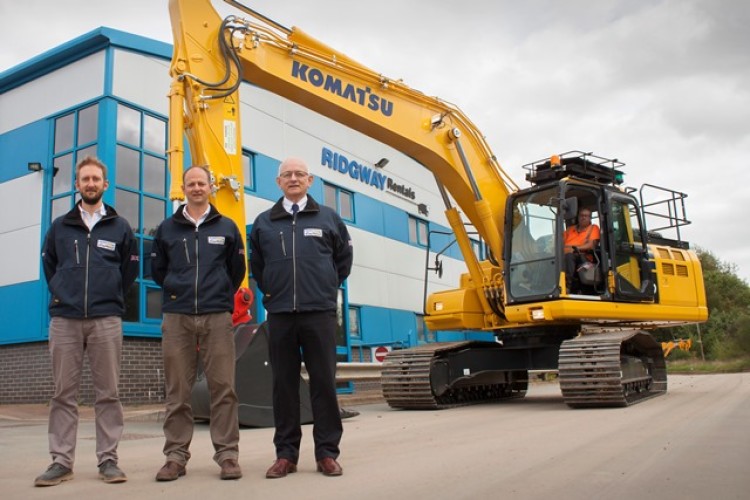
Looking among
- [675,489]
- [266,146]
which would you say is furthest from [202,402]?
[266,146]

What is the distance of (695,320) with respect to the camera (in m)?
10.8

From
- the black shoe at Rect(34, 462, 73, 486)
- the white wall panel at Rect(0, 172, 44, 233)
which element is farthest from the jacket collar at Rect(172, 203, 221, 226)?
the white wall panel at Rect(0, 172, 44, 233)

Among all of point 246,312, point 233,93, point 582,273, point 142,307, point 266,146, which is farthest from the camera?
point 266,146

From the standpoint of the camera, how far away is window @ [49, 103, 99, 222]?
12.5 m

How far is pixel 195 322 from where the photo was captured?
159 inches

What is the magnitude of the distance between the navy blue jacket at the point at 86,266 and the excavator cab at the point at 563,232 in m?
6.22

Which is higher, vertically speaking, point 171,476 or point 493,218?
point 493,218

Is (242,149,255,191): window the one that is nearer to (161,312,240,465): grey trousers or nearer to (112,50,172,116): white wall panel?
(112,50,172,116): white wall panel

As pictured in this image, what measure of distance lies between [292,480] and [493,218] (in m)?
7.11

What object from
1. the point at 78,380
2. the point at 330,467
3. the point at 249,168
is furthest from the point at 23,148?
the point at 330,467

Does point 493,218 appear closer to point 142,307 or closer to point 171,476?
point 142,307

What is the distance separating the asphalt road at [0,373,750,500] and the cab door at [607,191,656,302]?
105 inches

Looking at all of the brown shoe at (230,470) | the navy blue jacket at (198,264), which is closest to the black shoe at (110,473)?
the brown shoe at (230,470)

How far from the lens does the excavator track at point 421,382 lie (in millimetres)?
9266
